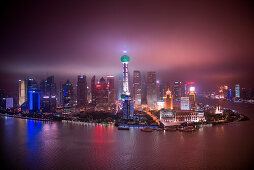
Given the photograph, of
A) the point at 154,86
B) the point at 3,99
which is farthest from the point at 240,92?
the point at 3,99

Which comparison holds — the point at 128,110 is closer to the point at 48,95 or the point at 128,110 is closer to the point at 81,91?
the point at 81,91

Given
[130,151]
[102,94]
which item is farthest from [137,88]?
[130,151]

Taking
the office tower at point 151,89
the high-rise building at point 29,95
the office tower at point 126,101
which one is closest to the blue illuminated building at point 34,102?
the high-rise building at point 29,95

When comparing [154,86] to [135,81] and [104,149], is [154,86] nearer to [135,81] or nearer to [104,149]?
[135,81]

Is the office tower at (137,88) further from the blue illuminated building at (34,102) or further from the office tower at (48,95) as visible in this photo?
the blue illuminated building at (34,102)

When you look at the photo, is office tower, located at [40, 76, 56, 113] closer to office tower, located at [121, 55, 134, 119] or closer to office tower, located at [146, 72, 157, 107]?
office tower, located at [121, 55, 134, 119]

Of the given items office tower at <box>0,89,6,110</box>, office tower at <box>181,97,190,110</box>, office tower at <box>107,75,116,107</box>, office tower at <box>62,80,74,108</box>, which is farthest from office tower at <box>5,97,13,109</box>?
office tower at <box>181,97,190,110</box>
